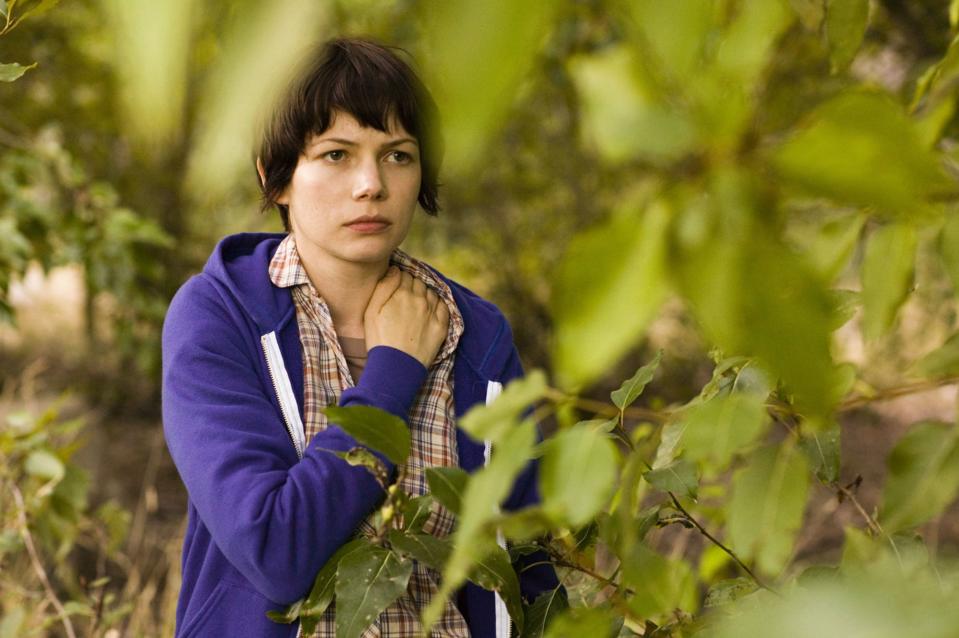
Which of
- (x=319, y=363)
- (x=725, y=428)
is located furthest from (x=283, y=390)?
(x=725, y=428)

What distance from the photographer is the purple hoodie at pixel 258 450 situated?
1.09 metres

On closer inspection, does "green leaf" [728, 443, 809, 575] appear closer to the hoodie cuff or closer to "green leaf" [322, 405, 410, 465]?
"green leaf" [322, 405, 410, 465]

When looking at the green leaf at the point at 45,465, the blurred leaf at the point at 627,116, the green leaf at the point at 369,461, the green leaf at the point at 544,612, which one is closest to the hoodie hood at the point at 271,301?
the green leaf at the point at 369,461

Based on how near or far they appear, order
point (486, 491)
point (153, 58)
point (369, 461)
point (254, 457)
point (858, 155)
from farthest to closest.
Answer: point (254, 457) < point (369, 461) < point (486, 491) < point (858, 155) < point (153, 58)

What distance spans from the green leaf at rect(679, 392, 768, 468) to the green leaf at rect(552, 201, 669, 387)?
0.83ft

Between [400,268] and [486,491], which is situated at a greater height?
[486,491]

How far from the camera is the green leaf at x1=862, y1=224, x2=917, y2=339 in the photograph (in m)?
0.61

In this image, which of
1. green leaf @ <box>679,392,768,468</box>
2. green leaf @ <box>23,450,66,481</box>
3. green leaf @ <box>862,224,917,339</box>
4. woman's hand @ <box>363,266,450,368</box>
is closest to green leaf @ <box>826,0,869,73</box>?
green leaf @ <box>862,224,917,339</box>

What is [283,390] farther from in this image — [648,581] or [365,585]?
[648,581]

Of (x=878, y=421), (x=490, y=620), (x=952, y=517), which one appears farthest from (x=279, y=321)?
(x=878, y=421)

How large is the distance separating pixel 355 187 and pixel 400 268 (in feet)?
0.78

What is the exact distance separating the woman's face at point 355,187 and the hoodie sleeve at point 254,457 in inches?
6.0

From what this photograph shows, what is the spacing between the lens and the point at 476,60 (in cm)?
29

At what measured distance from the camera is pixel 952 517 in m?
4.73
